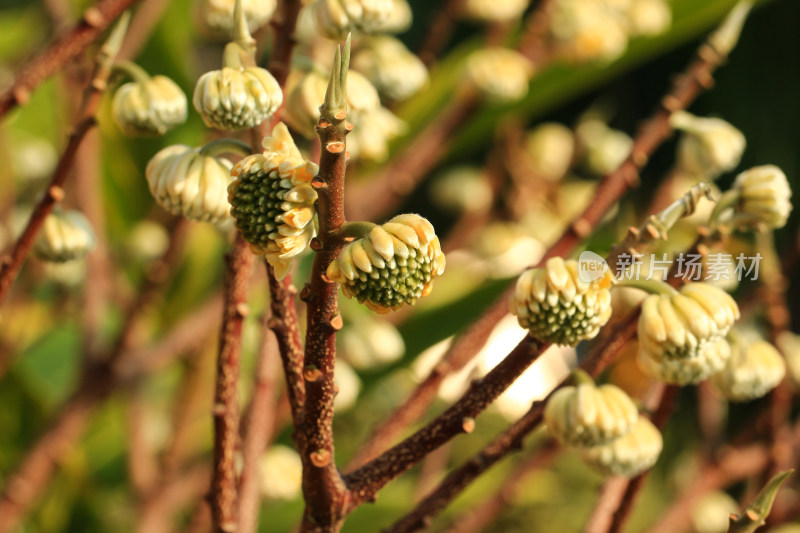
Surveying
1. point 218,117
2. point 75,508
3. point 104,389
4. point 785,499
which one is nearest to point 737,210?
point 218,117

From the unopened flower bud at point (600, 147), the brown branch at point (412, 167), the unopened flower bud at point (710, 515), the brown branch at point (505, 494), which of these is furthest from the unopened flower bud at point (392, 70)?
the unopened flower bud at point (710, 515)

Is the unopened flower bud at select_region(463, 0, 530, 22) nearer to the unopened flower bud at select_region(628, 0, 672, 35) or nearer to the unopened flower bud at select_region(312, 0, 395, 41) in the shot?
the unopened flower bud at select_region(628, 0, 672, 35)

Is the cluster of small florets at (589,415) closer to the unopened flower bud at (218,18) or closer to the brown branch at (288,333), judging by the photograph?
the brown branch at (288,333)

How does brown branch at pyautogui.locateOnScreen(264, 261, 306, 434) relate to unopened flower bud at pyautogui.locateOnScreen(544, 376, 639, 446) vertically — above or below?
above

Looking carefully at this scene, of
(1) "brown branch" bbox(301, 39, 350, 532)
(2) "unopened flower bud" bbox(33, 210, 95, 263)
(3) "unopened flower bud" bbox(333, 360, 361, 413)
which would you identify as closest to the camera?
(1) "brown branch" bbox(301, 39, 350, 532)

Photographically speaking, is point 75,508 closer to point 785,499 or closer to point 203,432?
point 203,432

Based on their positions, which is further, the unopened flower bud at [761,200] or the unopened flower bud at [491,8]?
the unopened flower bud at [491,8]

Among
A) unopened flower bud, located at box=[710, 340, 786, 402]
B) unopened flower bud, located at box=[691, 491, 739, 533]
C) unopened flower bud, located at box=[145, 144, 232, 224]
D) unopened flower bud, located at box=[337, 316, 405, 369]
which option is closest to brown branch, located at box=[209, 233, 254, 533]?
unopened flower bud, located at box=[145, 144, 232, 224]
